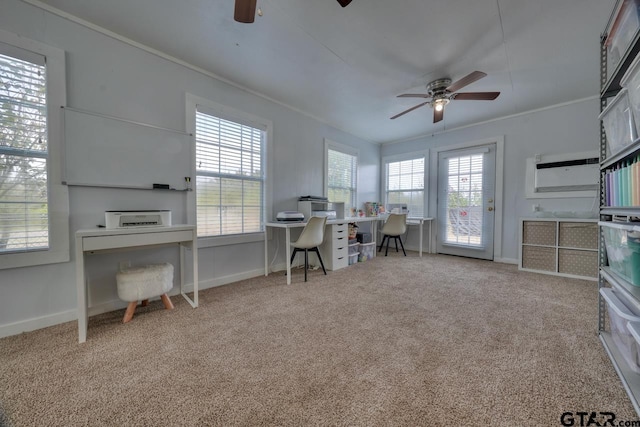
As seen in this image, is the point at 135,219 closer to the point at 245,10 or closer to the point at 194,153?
the point at 194,153

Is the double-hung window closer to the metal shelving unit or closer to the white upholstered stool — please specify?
the white upholstered stool

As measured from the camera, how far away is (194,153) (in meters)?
2.60

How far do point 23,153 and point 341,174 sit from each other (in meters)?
3.90

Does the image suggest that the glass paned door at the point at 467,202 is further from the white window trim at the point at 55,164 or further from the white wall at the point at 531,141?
the white window trim at the point at 55,164

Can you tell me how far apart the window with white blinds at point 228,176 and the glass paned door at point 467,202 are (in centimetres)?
351

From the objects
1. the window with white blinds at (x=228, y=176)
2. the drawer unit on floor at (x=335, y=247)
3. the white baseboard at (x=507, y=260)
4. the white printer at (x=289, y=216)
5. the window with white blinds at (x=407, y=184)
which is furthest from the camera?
the window with white blinds at (x=407, y=184)

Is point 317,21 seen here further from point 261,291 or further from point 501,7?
point 261,291

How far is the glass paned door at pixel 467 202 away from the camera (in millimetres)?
4113

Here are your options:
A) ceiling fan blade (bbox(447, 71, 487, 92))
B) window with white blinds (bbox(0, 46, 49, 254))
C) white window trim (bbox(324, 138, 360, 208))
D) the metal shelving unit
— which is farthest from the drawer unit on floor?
window with white blinds (bbox(0, 46, 49, 254))

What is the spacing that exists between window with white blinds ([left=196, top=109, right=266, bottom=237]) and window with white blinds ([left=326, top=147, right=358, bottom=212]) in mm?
1490

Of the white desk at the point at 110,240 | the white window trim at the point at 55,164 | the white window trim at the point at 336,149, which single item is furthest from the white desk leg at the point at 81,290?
the white window trim at the point at 336,149

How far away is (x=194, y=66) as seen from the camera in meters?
2.58

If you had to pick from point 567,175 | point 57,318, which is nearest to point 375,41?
point 567,175

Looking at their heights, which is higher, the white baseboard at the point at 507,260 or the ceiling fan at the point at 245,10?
the ceiling fan at the point at 245,10
